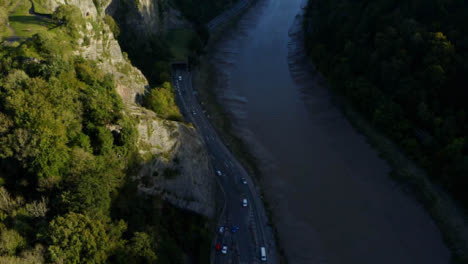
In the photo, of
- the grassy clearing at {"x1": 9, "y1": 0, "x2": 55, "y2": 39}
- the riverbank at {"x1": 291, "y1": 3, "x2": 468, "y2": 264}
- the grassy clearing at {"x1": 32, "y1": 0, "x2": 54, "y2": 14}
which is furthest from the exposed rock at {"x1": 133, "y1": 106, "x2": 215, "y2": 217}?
the riverbank at {"x1": 291, "y1": 3, "x2": 468, "y2": 264}

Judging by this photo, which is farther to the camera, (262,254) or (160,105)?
(160,105)

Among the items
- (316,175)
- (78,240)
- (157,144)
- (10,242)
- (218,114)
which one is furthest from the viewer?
(218,114)

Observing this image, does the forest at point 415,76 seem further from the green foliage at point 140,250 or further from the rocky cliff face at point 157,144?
the green foliage at point 140,250

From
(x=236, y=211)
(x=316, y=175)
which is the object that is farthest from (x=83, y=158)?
(x=316, y=175)

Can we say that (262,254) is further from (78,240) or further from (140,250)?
(78,240)

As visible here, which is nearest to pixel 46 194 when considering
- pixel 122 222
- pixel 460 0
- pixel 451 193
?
pixel 122 222

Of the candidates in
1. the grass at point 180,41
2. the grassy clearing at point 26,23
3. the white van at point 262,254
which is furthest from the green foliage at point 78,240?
the grass at point 180,41

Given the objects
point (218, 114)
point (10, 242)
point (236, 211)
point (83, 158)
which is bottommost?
point (236, 211)
